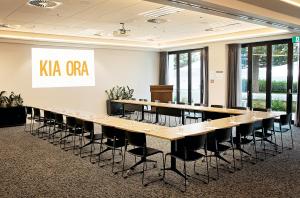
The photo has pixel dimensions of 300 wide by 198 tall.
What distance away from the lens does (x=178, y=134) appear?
440 centimetres

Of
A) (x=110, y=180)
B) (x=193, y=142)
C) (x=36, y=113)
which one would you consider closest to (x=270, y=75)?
(x=193, y=142)

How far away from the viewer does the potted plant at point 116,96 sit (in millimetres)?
11727

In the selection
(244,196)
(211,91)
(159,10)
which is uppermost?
(159,10)

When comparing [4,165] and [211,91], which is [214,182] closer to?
[4,165]

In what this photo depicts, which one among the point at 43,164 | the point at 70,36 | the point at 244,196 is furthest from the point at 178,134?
the point at 70,36

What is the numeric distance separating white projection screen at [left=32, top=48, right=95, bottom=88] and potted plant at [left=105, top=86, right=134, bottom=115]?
3.10 feet

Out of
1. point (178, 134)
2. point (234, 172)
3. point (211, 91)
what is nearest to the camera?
point (178, 134)

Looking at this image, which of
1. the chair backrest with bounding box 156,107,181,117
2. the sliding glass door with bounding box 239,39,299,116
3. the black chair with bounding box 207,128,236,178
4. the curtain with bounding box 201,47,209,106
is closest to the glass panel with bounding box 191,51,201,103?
the curtain with bounding box 201,47,209,106

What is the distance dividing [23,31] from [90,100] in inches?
141

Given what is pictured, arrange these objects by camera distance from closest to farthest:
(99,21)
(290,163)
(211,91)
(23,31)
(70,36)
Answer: (290,163) < (99,21) < (23,31) < (70,36) < (211,91)

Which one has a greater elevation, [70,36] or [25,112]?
[70,36]

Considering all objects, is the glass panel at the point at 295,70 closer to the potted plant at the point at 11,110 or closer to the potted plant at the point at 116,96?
the potted plant at the point at 116,96

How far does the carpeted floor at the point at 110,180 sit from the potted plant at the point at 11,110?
345 centimetres

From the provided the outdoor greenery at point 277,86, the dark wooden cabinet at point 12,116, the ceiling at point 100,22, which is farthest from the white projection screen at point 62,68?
the outdoor greenery at point 277,86
